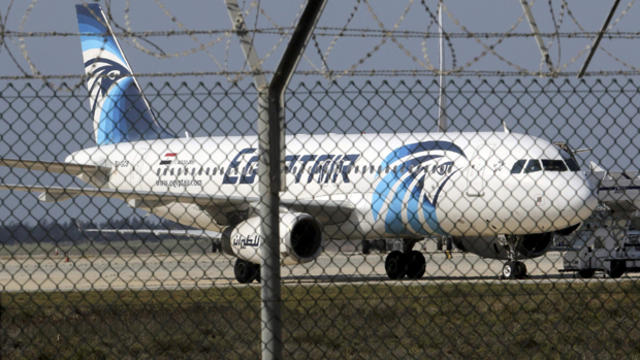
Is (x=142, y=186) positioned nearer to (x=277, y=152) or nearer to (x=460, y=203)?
(x=460, y=203)

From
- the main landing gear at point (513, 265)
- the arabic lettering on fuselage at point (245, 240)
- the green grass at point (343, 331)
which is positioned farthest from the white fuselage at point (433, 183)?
the green grass at point (343, 331)

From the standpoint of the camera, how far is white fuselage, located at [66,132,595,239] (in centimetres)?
1808

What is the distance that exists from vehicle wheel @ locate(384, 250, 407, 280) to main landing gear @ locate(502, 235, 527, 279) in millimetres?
2722

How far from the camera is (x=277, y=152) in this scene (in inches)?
201

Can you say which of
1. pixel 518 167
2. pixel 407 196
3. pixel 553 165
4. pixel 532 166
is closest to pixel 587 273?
pixel 553 165

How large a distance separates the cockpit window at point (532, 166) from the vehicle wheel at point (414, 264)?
13.7 ft

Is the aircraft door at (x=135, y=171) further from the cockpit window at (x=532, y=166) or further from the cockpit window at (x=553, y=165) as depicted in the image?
the cockpit window at (x=553, y=165)

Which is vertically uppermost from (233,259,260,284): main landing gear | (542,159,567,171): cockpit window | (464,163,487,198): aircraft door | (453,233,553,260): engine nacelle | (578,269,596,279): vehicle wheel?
(542,159,567,171): cockpit window

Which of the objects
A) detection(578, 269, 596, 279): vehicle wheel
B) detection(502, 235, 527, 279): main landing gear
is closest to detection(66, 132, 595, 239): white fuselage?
detection(502, 235, 527, 279): main landing gear

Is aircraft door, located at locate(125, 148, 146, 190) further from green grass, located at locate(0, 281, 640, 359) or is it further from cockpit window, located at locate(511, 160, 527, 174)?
green grass, located at locate(0, 281, 640, 359)

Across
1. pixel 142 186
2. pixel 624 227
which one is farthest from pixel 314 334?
pixel 142 186

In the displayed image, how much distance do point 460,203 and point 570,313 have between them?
28.1 feet

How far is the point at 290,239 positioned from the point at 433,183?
3.00m

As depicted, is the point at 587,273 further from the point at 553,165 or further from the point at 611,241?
the point at 553,165
